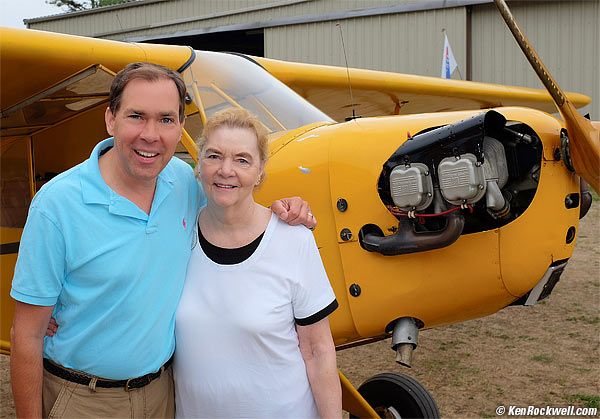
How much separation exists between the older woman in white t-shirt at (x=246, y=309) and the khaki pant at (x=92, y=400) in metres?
0.12

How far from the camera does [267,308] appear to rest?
1716mm

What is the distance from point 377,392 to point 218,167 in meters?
2.00

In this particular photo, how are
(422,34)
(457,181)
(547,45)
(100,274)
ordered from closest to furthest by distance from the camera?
(100,274)
(457,181)
(547,45)
(422,34)

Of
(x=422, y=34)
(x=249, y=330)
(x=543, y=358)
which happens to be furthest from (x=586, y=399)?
(x=422, y=34)

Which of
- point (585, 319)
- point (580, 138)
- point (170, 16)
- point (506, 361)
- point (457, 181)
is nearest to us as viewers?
point (457, 181)

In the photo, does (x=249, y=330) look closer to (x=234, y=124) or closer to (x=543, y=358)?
(x=234, y=124)

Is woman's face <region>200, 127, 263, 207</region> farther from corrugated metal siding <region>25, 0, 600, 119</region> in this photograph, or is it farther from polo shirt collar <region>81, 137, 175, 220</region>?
corrugated metal siding <region>25, 0, 600, 119</region>

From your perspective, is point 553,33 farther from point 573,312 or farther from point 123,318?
point 123,318

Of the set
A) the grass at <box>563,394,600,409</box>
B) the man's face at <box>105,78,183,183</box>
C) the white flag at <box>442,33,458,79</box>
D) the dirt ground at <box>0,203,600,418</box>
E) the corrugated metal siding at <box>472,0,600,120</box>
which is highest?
the corrugated metal siding at <box>472,0,600,120</box>

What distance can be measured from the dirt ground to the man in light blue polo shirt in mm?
2839

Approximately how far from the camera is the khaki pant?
5.52ft

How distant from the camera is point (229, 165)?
1.75 meters

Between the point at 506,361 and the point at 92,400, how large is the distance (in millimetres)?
4032

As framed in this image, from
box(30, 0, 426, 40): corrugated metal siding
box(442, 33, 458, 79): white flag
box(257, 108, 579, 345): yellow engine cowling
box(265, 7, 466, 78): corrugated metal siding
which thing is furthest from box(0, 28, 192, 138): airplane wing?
box(30, 0, 426, 40): corrugated metal siding
